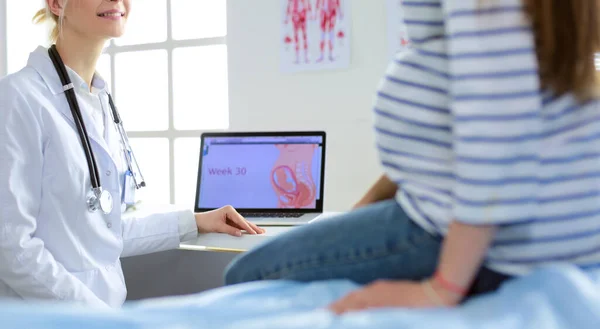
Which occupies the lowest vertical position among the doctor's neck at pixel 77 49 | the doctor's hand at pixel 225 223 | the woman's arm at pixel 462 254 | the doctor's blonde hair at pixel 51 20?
the doctor's hand at pixel 225 223

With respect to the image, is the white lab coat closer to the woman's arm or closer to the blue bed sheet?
the blue bed sheet

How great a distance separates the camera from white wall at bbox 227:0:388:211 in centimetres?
250

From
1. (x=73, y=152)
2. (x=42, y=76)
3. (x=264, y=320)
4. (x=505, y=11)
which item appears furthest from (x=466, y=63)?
(x=42, y=76)

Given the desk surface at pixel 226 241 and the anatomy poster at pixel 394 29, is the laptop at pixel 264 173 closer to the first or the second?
the desk surface at pixel 226 241

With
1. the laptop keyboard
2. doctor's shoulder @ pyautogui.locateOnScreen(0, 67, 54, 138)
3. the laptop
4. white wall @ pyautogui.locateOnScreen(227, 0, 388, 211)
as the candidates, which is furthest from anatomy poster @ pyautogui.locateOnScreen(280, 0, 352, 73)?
doctor's shoulder @ pyautogui.locateOnScreen(0, 67, 54, 138)

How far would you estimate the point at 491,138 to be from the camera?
1.94 feet

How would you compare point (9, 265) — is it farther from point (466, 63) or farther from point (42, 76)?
point (466, 63)

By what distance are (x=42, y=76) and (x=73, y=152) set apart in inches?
8.2

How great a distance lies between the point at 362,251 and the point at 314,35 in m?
1.97

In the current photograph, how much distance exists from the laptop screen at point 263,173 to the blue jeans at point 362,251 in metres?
1.09

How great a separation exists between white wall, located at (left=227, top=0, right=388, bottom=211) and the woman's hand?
6.15 feet

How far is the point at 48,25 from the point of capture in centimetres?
157

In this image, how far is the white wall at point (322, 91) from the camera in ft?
8.19

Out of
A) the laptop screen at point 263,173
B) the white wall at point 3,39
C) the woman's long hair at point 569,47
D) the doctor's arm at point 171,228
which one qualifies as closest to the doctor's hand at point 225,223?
the doctor's arm at point 171,228
